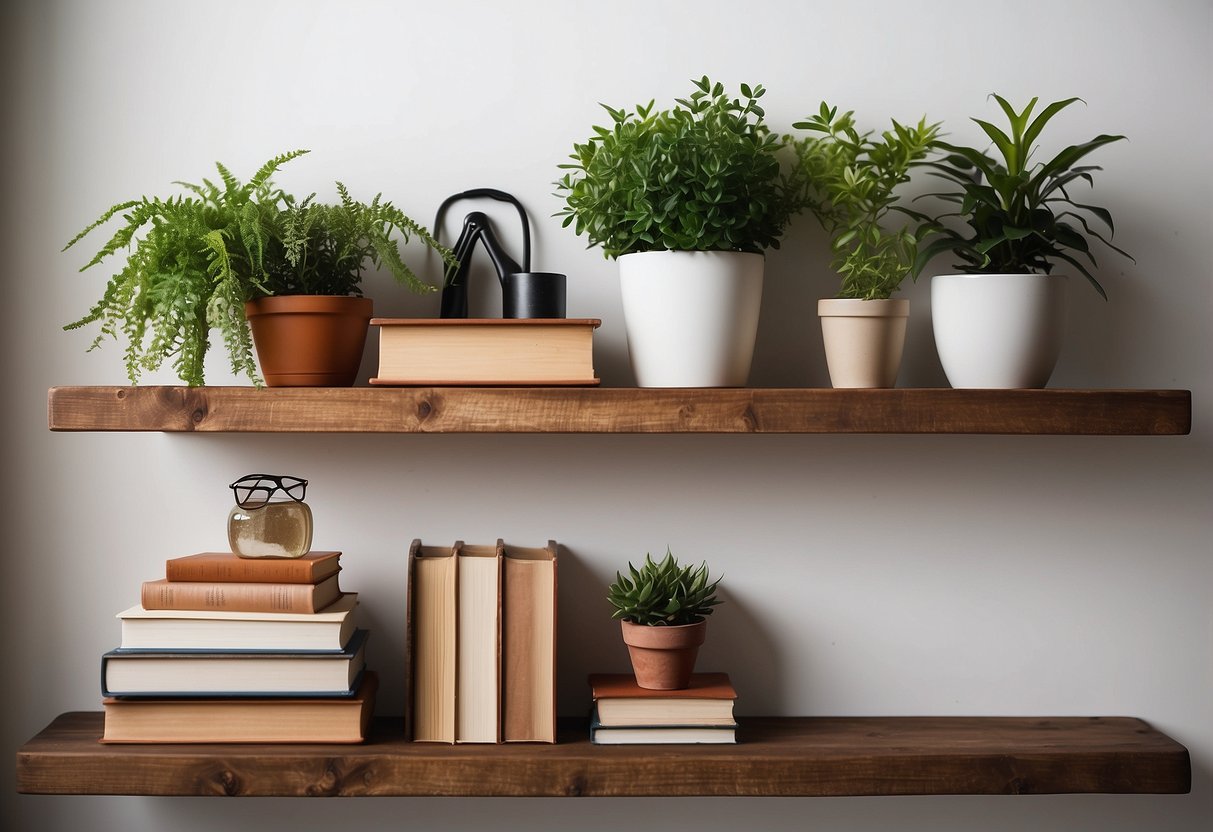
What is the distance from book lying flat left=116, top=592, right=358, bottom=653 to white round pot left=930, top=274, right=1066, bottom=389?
2.73ft

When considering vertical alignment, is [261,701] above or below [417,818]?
above

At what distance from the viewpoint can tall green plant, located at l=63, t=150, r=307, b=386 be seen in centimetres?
105

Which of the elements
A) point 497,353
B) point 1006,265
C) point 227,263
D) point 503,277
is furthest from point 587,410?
point 1006,265

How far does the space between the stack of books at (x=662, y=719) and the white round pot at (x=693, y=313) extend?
15.2 inches

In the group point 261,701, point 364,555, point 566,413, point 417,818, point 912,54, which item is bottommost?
point 417,818

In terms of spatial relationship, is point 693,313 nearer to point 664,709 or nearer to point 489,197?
point 489,197

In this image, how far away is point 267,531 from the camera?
3.72 ft

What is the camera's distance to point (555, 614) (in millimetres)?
1140

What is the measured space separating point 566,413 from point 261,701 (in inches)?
19.9

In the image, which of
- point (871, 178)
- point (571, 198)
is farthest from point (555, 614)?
A: point (871, 178)

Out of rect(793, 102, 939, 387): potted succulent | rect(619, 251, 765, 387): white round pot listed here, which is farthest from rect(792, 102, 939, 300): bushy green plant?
rect(619, 251, 765, 387): white round pot

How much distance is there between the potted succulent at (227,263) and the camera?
1.05 meters

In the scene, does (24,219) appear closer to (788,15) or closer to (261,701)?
(261,701)

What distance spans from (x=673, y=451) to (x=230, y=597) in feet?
1.94
